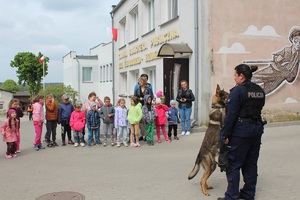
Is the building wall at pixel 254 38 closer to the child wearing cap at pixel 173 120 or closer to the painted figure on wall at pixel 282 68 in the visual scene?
the painted figure on wall at pixel 282 68

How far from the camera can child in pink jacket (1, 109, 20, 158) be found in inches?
357

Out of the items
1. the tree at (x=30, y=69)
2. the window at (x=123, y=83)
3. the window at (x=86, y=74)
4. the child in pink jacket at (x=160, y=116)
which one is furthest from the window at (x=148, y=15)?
the tree at (x=30, y=69)

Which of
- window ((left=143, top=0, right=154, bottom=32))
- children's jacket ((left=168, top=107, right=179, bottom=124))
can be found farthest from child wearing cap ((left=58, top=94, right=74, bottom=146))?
window ((left=143, top=0, right=154, bottom=32))

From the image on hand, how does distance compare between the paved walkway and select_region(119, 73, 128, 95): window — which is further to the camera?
select_region(119, 73, 128, 95): window

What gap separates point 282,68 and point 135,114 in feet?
23.0

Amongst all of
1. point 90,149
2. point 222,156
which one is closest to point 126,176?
point 222,156

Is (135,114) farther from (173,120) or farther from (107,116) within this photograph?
(173,120)

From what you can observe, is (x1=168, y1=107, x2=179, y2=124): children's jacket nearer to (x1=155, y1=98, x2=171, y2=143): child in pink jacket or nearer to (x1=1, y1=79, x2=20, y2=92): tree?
(x1=155, y1=98, x2=171, y2=143): child in pink jacket

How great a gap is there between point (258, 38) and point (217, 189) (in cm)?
916

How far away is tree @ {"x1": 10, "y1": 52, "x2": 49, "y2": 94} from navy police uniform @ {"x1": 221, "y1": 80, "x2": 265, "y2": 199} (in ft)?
193

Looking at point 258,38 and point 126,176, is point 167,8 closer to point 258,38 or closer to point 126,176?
point 258,38

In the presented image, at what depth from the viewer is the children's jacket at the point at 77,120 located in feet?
34.1

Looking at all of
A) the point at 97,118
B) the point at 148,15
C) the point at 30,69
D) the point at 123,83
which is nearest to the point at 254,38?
the point at 97,118

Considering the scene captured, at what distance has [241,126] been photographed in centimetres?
476
